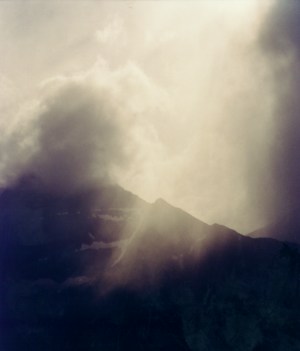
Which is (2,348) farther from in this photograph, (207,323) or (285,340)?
(285,340)

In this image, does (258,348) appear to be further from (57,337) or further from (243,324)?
(57,337)

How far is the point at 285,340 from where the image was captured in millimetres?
195625

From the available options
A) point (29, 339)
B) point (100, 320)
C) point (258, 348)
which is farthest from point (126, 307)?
point (258, 348)

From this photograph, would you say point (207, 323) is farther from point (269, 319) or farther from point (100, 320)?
point (100, 320)

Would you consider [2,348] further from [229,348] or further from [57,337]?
[229,348]

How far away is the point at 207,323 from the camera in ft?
656

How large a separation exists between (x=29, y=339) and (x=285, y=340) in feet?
312

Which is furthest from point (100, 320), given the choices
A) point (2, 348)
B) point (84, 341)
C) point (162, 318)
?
point (2, 348)

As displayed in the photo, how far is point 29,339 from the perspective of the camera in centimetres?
19912

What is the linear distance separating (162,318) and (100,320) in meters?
23.2

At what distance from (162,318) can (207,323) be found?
1717 cm

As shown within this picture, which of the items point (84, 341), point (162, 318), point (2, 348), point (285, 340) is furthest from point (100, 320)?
point (285, 340)

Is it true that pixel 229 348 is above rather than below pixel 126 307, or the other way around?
below

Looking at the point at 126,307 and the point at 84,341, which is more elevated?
the point at 126,307
